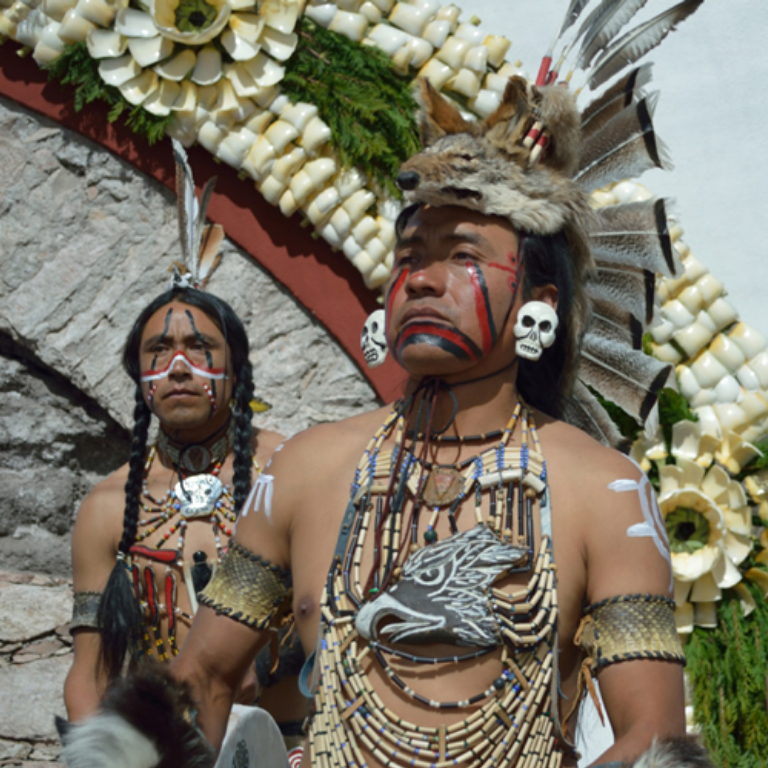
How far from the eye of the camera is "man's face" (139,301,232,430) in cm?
350

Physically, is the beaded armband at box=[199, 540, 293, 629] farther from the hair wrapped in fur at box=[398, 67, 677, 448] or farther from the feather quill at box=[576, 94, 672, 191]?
the feather quill at box=[576, 94, 672, 191]

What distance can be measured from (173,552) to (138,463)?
36cm

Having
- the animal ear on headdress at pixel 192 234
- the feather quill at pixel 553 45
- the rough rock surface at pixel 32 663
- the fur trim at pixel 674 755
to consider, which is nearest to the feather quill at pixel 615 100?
the feather quill at pixel 553 45

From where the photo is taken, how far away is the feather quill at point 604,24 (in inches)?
112

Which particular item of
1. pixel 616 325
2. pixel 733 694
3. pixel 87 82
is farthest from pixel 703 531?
pixel 87 82

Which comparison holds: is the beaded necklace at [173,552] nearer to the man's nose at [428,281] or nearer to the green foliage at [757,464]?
the man's nose at [428,281]

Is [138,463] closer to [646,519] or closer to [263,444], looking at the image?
[263,444]

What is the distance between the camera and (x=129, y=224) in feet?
14.5

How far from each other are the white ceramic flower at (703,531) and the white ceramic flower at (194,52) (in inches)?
83.0

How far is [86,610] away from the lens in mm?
3436

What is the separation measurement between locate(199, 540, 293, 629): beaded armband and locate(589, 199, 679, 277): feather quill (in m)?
1.25

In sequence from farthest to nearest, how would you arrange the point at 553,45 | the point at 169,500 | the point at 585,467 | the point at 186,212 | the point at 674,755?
1. the point at 186,212
2. the point at 169,500
3. the point at 553,45
4. the point at 585,467
5. the point at 674,755

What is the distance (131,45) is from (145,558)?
198 centimetres

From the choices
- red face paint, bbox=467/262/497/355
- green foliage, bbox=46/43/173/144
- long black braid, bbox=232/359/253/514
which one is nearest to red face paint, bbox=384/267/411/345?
red face paint, bbox=467/262/497/355
